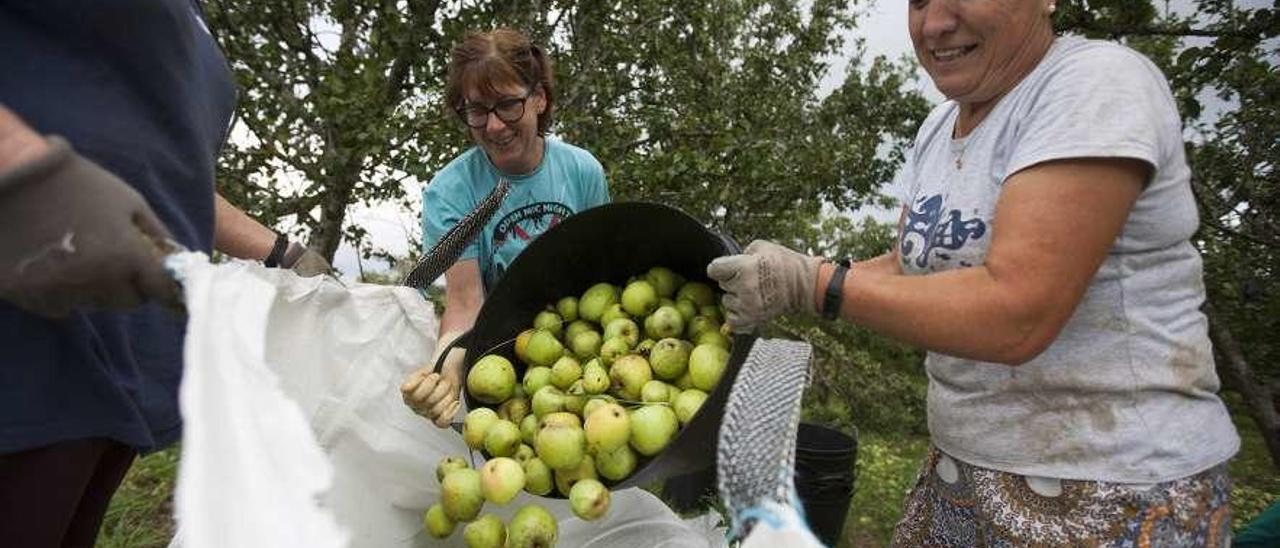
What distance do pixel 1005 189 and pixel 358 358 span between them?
55.7 inches

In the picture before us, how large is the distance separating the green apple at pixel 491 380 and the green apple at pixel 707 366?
41cm

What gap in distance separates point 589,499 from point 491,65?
1436mm

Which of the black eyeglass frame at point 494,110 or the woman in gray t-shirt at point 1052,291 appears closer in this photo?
the woman in gray t-shirt at point 1052,291

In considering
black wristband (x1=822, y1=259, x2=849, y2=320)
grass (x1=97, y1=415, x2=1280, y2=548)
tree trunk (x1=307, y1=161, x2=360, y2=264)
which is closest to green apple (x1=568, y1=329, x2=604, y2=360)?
black wristband (x1=822, y1=259, x2=849, y2=320)

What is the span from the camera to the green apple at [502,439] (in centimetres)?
148

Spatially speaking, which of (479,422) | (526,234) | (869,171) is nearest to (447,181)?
(526,234)

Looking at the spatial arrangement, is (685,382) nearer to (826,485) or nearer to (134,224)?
(134,224)

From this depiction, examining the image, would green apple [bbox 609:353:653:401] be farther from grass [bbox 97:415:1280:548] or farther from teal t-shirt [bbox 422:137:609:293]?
grass [bbox 97:415:1280:548]

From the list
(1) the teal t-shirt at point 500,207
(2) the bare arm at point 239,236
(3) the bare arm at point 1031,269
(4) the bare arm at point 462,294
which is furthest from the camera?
(1) the teal t-shirt at point 500,207

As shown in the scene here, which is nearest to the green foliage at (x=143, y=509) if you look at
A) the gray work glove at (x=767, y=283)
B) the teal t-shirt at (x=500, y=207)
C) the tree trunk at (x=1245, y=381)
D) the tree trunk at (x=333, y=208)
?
the tree trunk at (x=333, y=208)

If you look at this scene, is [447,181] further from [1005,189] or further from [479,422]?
[1005,189]

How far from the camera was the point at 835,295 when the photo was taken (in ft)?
4.25

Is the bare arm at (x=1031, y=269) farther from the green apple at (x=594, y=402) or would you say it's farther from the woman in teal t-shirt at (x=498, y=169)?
the woman in teal t-shirt at (x=498, y=169)

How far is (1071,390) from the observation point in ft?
4.42
